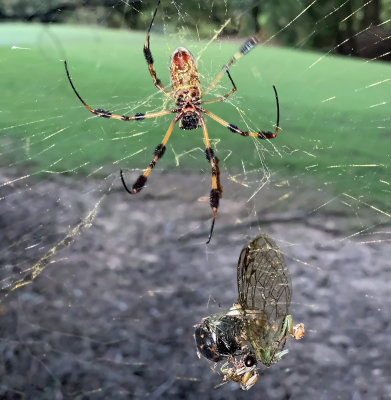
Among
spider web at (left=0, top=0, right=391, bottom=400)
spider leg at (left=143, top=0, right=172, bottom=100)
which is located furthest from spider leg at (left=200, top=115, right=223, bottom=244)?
spider web at (left=0, top=0, right=391, bottom=400)

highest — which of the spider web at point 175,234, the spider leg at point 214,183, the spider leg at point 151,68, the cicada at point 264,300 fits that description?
the spider leg at point 151,68

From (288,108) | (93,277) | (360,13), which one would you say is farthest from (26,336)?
(360,13)

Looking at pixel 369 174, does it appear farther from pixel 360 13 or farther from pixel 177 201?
pixel 360 13

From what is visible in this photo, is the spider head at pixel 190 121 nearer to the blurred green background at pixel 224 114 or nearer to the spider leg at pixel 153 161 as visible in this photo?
the spider leg at pixel 153 161

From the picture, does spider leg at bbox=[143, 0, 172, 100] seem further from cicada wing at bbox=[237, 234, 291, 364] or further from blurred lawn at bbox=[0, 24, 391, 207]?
blurred lawn at bbox=[0, 24, 391, 207]

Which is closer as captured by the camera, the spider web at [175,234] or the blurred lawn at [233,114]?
the spider web at [175,234]

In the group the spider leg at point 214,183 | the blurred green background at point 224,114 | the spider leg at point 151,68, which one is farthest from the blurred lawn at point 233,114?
the spider leg at point 151,68

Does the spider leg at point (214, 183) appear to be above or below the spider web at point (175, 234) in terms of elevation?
above
